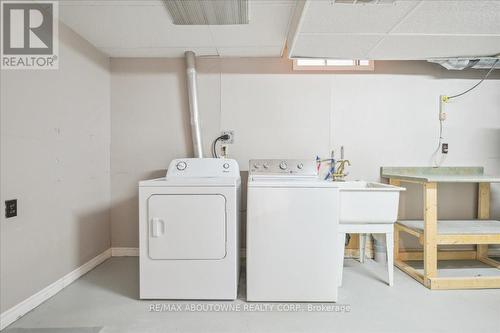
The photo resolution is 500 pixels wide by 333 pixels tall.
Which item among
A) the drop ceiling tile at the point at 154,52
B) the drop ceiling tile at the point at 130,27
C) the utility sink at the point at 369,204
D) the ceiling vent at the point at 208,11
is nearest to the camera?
the ceiling vent at the point at 208,11

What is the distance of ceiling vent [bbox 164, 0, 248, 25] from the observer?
181 cm

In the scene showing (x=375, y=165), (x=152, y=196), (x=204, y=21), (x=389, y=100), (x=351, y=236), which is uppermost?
(x=204, y=21)

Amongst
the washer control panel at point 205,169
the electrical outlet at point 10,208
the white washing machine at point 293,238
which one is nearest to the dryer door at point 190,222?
the white washing machine at point 293,238

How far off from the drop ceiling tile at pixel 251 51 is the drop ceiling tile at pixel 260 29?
8 centimetres

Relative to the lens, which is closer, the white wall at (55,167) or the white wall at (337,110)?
the white wall at (55,167)

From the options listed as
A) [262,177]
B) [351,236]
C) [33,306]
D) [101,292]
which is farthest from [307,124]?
[33,306]

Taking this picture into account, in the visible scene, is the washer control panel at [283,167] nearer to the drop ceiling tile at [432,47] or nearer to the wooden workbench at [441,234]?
the wooden workbench at [441,234]

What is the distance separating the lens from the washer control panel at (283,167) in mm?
2500

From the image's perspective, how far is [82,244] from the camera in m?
2.35

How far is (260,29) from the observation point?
2.18 meters

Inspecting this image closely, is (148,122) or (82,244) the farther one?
(148,122)

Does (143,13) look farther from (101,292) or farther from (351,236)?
(351,236)

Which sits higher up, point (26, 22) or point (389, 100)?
point (26, 22)

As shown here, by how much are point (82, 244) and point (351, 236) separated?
2.49 m
